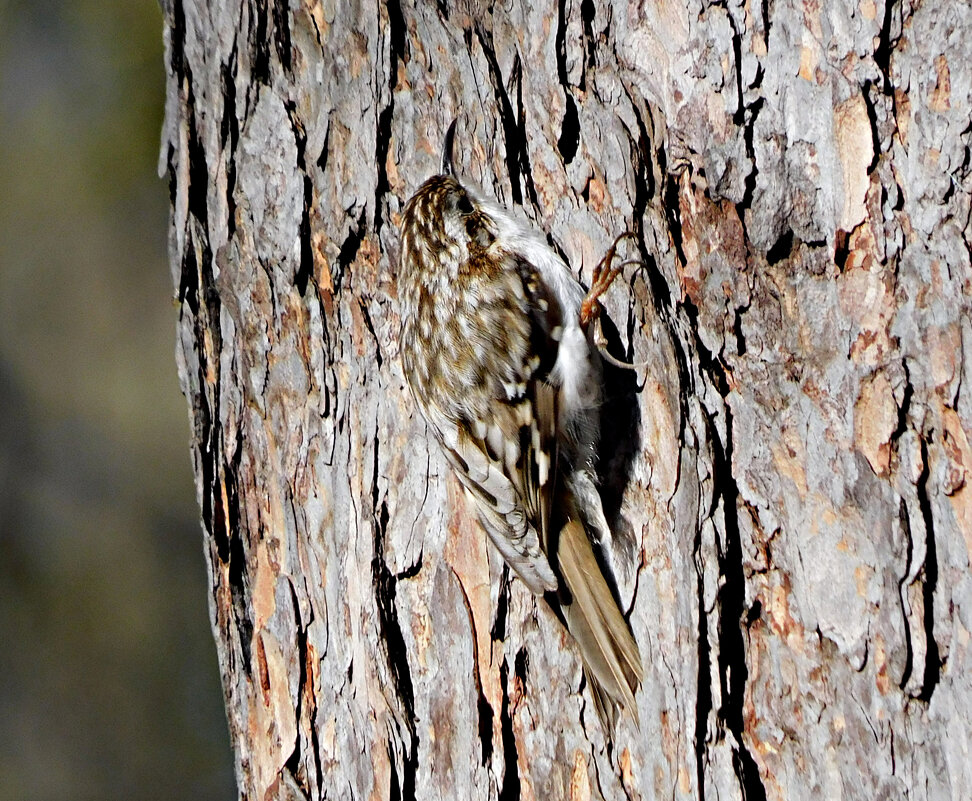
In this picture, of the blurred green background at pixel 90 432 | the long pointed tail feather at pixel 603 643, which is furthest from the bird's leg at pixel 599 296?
the blurred green background at pixel 90 432

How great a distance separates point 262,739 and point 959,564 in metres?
1.41

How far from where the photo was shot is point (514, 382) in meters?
1.94

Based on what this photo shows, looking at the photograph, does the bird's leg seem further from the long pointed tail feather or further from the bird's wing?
the long pointed tail feather

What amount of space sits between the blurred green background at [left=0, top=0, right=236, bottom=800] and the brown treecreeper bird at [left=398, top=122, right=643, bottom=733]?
3.76 m

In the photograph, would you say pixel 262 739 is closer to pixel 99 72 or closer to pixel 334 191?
pixel 334 191

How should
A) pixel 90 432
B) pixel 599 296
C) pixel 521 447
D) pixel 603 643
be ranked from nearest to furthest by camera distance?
pixel 603 643 → pixel 599 296 → pixel 521 447 → pixel 90 432

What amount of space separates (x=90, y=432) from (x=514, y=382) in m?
4.15

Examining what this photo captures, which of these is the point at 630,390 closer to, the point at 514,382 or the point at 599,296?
the point at 599,296

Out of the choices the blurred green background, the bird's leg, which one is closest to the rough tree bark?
the bird's leg

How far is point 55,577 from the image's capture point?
542cm

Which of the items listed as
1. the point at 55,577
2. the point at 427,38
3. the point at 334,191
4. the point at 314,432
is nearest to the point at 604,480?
the point at 314,432

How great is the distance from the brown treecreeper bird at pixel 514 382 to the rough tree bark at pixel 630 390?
56 millimetres

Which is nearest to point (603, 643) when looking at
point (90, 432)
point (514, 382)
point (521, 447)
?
point (521, 447)

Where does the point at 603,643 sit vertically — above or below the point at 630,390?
below
